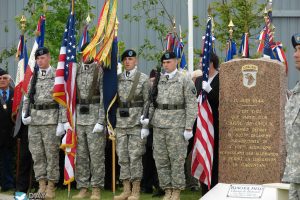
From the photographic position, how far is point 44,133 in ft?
38.2

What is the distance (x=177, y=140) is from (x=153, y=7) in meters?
13.0

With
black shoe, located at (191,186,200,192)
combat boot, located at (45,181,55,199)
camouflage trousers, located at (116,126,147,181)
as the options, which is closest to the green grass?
combat boot, located at (45,181,55,199)

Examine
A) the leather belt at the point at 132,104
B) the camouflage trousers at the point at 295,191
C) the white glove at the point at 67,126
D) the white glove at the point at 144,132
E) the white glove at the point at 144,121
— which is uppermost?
the leather belt at the point at 132,104

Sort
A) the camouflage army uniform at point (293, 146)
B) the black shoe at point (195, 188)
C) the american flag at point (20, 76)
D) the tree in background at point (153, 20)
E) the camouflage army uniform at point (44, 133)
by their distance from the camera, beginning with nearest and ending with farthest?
the camouflage army uniform at point (293, 146)
the camouflage army uniform at point (44, 133)
the american flag at point (20, 76)
the black shoe at point (195, 188)
the tree in background at point (153, 20)

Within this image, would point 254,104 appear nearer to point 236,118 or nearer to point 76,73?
point 236,118

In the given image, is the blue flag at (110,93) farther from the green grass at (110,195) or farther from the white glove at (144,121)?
the green grass at (110,195)

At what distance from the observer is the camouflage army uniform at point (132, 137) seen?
36.8ft

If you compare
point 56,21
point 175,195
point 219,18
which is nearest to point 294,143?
point 175,195

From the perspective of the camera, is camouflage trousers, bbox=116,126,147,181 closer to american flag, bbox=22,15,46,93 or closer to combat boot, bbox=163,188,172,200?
combat boot, bbox=163,188,172,200

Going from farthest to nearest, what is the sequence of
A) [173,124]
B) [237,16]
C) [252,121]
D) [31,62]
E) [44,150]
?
[237,16] → [31,62] → [44,150] → [173,124] → [252,121]

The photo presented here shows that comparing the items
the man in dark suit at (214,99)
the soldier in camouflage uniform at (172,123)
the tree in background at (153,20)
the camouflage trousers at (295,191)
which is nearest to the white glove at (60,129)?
the soldier in camouflage uniform at (172,123)

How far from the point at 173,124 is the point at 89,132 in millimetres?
1338

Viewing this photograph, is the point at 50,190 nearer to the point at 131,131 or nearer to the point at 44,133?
the point at 44,133

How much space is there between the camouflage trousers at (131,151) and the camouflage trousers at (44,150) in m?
1.04
